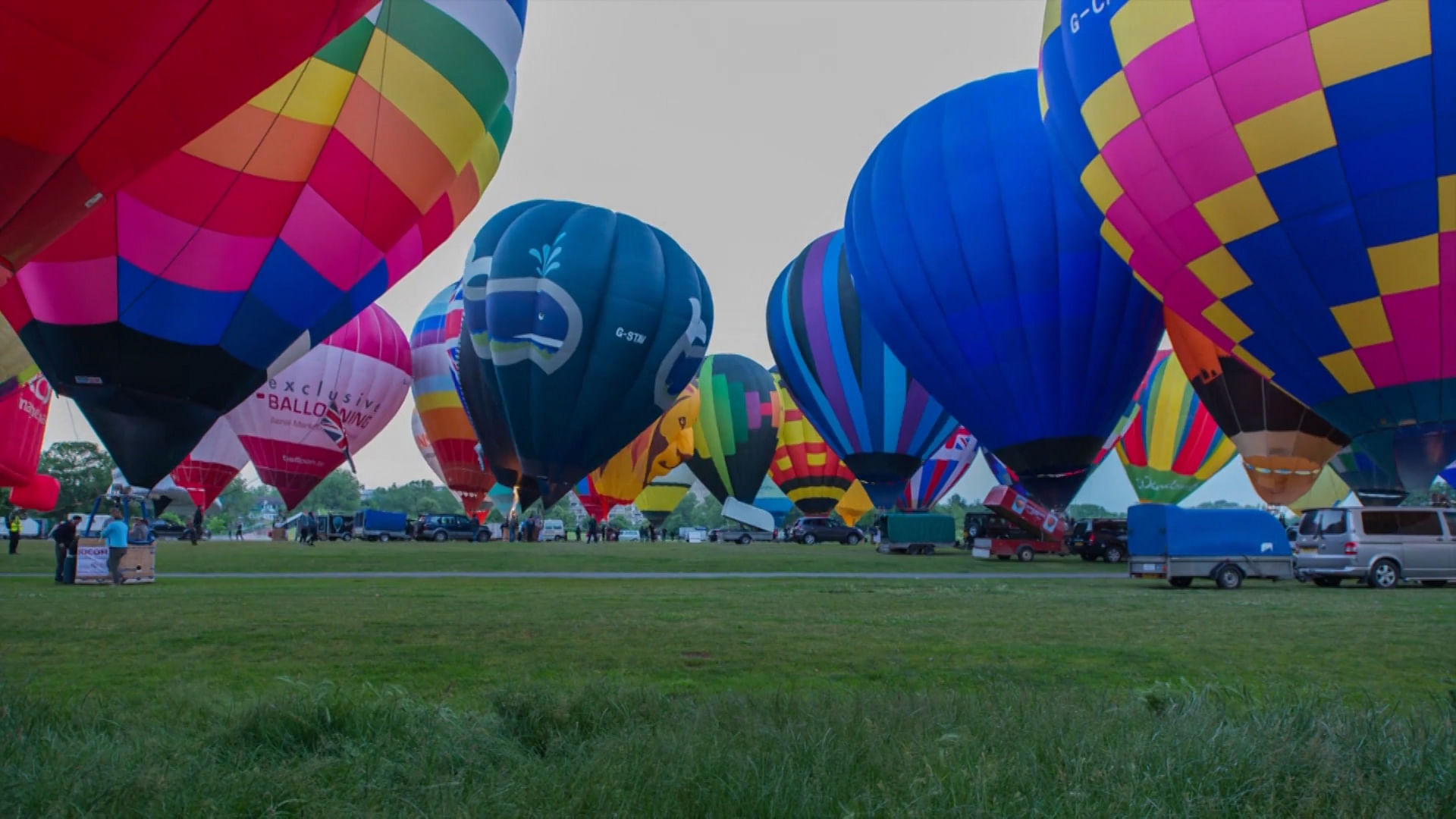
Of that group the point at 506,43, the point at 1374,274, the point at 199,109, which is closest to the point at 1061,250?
the point at 1374,274

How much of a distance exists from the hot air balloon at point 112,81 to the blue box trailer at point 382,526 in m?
46.8

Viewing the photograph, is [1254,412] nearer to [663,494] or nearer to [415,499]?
[663,494]

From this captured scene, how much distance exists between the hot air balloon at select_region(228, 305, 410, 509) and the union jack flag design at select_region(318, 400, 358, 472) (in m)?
0.03

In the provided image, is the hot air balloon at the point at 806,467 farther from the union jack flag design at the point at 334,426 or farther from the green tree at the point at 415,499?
the green tree at the point at 415,499

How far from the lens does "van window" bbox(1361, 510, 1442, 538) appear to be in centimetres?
1695

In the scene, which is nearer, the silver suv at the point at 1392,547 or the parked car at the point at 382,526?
the silver suv at the point at 1392,547

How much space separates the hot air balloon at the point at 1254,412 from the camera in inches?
904

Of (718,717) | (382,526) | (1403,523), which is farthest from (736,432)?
(718,717)

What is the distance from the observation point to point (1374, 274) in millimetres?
14539

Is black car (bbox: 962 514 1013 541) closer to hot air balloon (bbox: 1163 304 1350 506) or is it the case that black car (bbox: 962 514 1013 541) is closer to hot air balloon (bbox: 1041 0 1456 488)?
hot air balloon (bbox: 1163 304 1350 506)

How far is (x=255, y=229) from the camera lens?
9.77 meters

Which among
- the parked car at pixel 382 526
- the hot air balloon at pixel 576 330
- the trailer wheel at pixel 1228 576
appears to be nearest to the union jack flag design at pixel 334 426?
the hot air balloon at pixel 576 330

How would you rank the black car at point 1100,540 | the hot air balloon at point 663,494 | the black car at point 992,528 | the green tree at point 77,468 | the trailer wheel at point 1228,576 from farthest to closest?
the green tree at point 77,468
the hot air balloon at point 663,494
the black car at point 992,528
the black car at point 1100,540
the trailer wheel at point 1228,576

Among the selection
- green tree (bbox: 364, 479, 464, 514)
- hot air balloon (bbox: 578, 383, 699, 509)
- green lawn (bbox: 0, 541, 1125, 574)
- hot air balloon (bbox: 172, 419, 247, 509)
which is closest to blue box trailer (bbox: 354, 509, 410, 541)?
hot air balloon (bbox: 172, 419, 247, 509)
